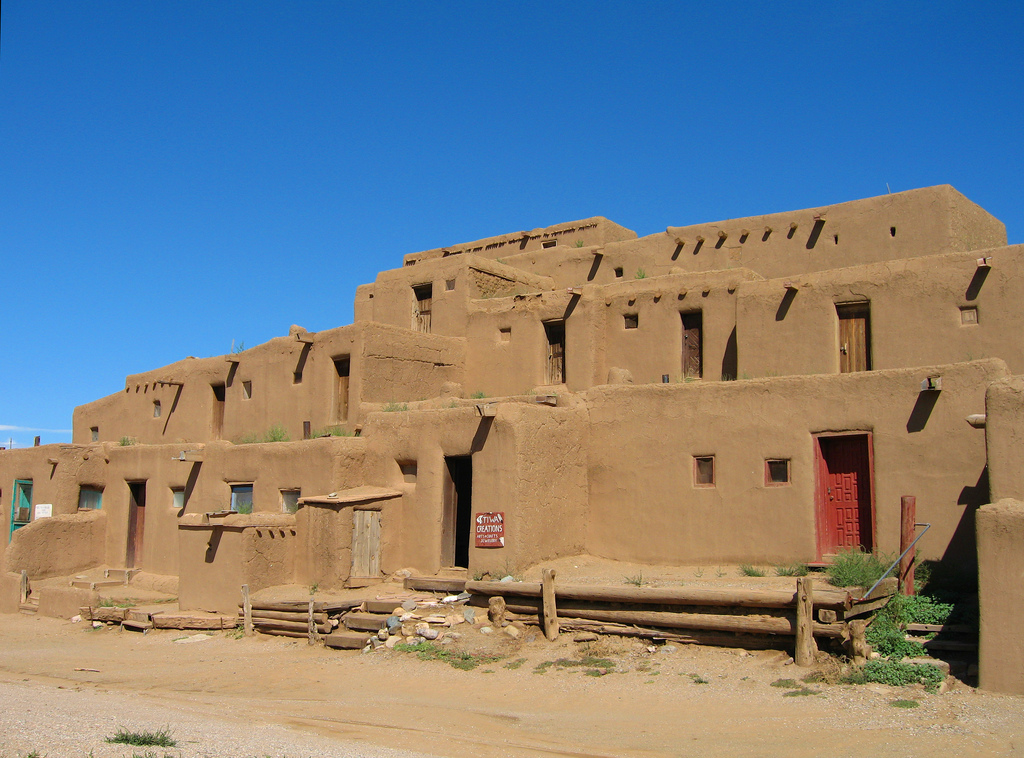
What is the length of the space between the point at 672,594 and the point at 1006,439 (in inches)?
168

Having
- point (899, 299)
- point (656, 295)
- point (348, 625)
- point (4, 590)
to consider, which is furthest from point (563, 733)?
point (4, 590)

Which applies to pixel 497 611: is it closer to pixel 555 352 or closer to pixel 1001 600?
pixel 1001 600

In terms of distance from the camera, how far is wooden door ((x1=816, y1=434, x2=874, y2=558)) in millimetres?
13336

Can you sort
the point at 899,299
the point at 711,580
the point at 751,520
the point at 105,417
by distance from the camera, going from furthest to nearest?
the point at 105,417 → the point at 899,299 → the point at 751,520 → the point at 711,580

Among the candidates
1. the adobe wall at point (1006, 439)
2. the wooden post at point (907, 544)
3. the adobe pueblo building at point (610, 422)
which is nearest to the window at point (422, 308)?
the adobe pueblo building at point (610, 422)

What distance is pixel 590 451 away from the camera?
623 inches

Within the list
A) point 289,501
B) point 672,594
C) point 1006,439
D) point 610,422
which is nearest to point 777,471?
point 610,422

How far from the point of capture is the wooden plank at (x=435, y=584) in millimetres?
14312

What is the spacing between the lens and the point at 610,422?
616 inches

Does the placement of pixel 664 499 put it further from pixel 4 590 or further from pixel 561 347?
pixel 4 590

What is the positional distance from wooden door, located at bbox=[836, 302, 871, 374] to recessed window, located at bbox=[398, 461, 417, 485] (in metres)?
7.50

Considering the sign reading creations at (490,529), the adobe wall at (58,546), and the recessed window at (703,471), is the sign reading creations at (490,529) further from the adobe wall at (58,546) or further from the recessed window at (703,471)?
the adobe wall at (58,546)

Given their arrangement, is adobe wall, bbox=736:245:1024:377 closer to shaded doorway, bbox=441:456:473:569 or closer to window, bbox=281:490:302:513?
shaded doorway, bbox=441:456:473:569

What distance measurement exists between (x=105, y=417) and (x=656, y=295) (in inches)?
714
